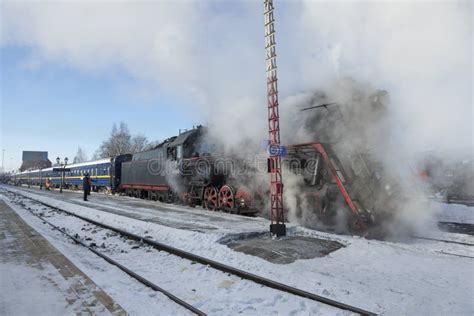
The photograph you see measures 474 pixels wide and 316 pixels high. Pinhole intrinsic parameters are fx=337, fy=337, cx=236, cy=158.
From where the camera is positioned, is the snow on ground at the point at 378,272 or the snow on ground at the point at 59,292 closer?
the snow on ground at the point at 59,292

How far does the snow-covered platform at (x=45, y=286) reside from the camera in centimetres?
382

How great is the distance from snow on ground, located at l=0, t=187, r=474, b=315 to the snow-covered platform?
7.73 feet

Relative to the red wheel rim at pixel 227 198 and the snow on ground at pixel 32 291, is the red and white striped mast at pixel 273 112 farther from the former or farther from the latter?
the snow on ground at pixel 32 291

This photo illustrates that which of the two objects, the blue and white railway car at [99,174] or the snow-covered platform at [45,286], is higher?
the blue and white railway car at [99,174]

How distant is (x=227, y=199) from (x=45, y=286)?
26.0ft

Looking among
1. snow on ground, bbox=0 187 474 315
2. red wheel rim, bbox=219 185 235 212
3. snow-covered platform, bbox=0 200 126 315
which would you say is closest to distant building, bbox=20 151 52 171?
red wheel rim, bbox=219 185 235 212

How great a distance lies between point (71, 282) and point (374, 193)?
6.39 m

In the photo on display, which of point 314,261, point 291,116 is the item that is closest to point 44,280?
point 314,261

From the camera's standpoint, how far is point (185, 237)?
8.11 metres

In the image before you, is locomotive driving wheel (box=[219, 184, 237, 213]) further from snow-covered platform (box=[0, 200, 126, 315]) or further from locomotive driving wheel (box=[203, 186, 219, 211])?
snow-covered platform (box=[0, 200, 126, 315])

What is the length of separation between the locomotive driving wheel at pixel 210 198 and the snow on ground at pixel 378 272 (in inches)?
178

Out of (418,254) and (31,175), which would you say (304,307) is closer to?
(418,254)

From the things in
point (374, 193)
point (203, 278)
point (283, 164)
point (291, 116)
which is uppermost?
point (291, 116)

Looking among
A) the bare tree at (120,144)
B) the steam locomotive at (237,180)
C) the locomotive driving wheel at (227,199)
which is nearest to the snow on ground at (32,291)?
the steam locomotive at (237,180)
